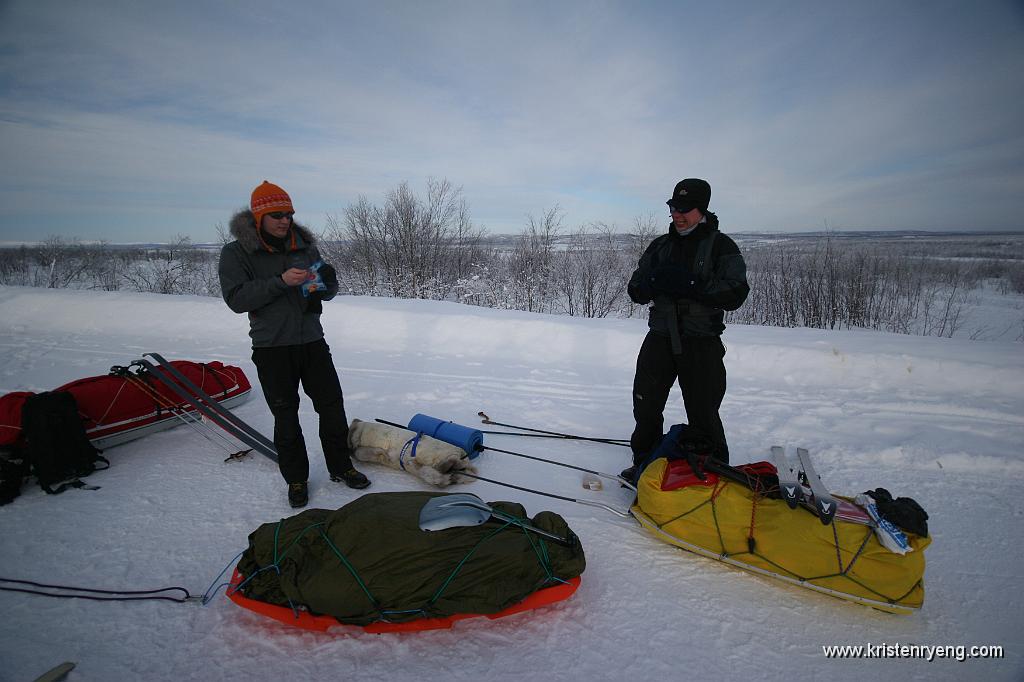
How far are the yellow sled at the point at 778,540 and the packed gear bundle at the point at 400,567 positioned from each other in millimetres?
678

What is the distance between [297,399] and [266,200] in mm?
1269

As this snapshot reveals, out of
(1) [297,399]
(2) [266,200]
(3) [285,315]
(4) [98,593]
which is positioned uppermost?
(2) [266,200]

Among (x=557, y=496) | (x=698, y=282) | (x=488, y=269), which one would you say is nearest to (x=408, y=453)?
(x=557, y=496)

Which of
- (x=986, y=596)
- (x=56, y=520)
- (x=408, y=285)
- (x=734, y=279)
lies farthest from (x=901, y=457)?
(x=408, y=285)

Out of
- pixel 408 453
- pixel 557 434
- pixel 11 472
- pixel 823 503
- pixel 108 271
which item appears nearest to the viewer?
pixel 823 503

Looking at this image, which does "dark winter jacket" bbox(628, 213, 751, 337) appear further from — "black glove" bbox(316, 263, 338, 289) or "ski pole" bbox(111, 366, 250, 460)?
"ski pole" bbox(111, 366, 250, 460)

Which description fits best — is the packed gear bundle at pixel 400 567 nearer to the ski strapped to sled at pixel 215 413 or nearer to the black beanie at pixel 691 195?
the ski strapped to sled at pixel 215 413

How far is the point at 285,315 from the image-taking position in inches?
108

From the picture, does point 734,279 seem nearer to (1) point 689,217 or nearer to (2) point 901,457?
(1) point 689,217

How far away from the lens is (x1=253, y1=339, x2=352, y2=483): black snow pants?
109 inches

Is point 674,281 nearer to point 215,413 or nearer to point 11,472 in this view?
point 215,413

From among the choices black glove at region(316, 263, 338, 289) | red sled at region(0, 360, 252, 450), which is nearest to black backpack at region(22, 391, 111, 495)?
red sled at region(0, 360, 252, 450)

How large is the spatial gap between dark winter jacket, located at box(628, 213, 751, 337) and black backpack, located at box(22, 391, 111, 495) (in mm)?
4118

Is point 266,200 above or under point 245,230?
above
